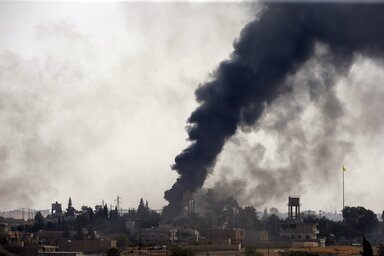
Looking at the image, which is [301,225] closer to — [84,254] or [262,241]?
[262,241]

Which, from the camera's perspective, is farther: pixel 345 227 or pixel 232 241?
pixel 345 227

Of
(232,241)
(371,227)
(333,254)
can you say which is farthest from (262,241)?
(371,227)

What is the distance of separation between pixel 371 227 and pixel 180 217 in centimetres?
2273

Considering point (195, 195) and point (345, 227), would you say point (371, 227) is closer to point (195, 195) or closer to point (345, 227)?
point (345, 227)

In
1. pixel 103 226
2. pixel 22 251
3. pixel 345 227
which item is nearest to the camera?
pixel 22 251

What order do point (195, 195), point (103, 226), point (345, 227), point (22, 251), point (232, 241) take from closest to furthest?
1. point (22, 251)
2. point (232, 241)
3. point (195, 195)
4. point (103, 226)
5. point (345, 227)

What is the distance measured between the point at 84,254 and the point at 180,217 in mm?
24136

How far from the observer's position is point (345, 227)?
101312 millimetres

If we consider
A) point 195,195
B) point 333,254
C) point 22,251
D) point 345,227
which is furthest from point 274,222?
point 22,251

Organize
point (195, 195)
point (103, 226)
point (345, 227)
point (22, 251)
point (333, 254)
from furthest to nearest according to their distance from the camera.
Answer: point (345, 227), point (103, 226), point (195, 195), point (333, 254), point (22, 251)

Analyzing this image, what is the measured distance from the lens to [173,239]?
81.1m

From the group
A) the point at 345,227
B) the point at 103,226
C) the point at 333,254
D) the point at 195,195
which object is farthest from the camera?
the point at 345,227

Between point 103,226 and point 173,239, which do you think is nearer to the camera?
point 173,239

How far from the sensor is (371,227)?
335ft
